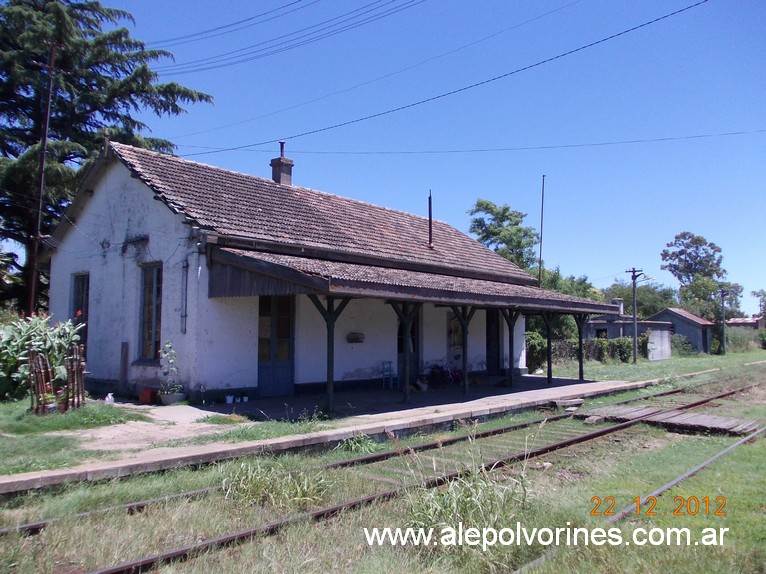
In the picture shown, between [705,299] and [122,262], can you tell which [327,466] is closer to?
[122,262]

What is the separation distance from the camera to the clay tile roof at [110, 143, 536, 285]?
42.2 feet

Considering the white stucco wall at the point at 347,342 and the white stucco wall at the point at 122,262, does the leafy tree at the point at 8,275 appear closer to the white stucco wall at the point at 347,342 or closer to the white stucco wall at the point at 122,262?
the white stucco wall at the point at 122,262

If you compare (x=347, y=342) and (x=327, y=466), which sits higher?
(x=347, y=342)

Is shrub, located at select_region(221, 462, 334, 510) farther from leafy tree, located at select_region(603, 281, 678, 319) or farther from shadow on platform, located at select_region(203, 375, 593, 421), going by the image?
leafy tree, located at select_region(603, 281, 678, 319)

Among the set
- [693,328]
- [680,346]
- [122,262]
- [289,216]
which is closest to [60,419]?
[122,262]

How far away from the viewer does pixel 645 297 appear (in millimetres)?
66188

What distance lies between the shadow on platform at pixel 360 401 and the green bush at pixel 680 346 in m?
27.4

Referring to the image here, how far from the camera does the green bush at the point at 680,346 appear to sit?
40281mm

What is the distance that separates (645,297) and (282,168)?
192ft

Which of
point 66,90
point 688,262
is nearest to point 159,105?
point 66,90

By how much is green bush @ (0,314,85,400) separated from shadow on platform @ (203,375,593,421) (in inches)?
112

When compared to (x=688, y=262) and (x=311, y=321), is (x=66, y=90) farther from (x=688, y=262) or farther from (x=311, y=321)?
(x=688, y=262)
